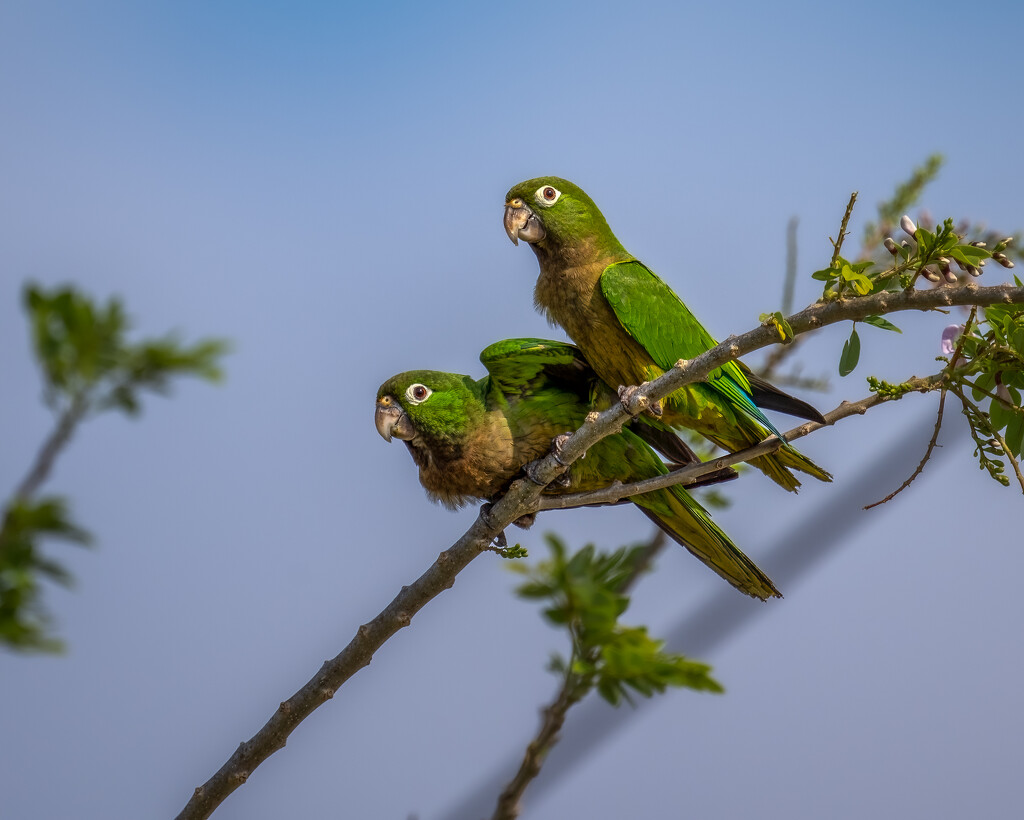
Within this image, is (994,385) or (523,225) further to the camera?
(523,225)

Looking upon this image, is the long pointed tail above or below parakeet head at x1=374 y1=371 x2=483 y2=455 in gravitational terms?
below

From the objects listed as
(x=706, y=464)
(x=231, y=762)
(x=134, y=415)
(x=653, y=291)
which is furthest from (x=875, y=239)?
(x=134, y=415)

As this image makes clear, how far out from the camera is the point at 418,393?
448 cm

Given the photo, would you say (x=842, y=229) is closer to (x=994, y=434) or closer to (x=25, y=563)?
(x=994, y=434)

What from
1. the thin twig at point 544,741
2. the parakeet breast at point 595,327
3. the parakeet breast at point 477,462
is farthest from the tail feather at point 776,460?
the thin twig at point 544,741

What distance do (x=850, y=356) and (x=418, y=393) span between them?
6.55ft

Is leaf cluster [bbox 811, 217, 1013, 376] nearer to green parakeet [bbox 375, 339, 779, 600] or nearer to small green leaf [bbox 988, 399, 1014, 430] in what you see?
small green leaf [bbox 988, 399, 1014, 430]

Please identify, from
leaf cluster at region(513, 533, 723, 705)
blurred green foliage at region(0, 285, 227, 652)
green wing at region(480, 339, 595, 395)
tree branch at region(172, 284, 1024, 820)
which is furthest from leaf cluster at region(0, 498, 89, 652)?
green wing at region(480, 339, 595, 395)

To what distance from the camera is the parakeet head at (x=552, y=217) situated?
471 centimetres

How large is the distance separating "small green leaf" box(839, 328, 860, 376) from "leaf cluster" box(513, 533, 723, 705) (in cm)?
192

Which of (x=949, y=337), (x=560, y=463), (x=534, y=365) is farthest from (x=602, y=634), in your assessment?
(x=534, y=365)

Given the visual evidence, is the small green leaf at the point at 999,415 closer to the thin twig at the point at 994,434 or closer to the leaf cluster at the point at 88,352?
the thin twig at the point at 994,434

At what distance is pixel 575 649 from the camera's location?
1.67 metres

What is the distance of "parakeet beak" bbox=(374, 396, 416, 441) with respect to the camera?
4543 millimetres
